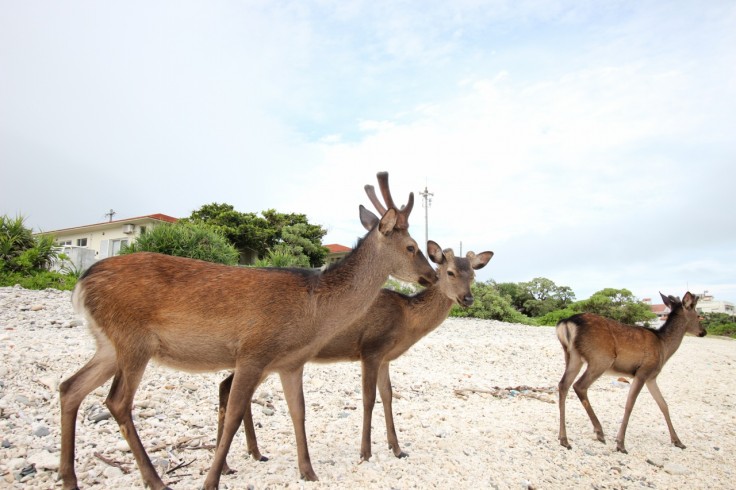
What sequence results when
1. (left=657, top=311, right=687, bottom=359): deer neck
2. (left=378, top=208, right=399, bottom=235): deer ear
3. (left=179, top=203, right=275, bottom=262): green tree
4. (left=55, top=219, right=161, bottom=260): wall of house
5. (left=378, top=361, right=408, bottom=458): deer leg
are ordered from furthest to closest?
(left=179, top=203, right=275, bottom=262): green tree, (left=55, top=219, right=161, bottom=260): wall of house, (left=657, top=311, right=687, bottom=359): deer neck, (left=378, top=361, right=408, bottom=458): deer leg, (left=378, top=208, right=399, bottom=235): deer ear

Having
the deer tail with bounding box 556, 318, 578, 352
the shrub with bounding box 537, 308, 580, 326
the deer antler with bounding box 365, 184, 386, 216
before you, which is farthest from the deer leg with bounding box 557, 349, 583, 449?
the shrub with bounding box 537, 308, 580, 326

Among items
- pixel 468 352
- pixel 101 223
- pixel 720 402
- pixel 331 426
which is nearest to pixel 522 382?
pixel 468 352

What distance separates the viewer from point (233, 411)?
4.36m

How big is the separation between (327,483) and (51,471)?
2.37m

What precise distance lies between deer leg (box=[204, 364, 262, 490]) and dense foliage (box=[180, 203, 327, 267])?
30602mm

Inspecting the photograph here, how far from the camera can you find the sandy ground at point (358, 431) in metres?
5.16

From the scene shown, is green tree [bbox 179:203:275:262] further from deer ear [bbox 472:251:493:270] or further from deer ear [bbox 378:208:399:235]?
deer ear [bbox 378:208:399:235]

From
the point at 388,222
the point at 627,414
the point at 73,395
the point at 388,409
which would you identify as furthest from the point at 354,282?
the point at 627,414

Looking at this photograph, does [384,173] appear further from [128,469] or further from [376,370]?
[128,469]

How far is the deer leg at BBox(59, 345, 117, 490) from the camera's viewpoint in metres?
4.46

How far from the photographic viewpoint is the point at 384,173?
5.91m

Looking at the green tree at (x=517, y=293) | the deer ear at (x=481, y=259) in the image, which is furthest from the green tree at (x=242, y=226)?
the deer ear at (x=481, y=259)

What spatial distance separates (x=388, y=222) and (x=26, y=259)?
15.3 meters

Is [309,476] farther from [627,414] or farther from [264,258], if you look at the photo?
[264,258]
